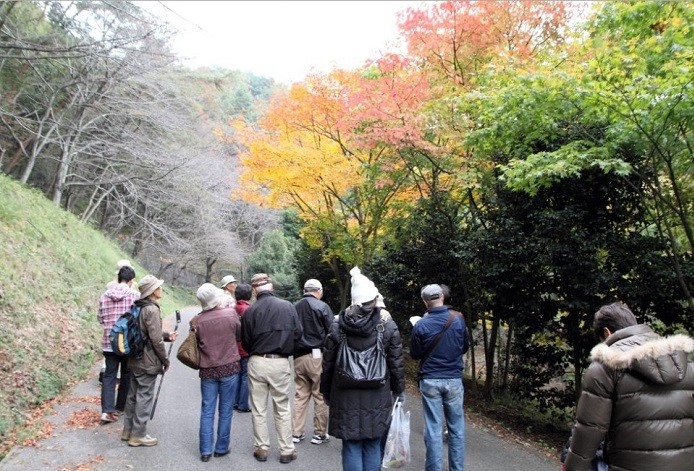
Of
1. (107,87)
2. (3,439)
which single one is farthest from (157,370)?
(107,87)

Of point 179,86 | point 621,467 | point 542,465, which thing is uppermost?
point 179,86

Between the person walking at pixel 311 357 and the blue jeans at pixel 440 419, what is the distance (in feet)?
4.30

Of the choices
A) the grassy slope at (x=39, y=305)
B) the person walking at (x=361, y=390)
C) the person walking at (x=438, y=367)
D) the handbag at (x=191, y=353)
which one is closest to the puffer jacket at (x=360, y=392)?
the person walking at (x=361, y=390)

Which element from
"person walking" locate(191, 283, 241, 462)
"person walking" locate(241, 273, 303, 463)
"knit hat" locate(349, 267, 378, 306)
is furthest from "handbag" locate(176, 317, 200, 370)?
"knit hat" locate(349, 267, 378, 306)

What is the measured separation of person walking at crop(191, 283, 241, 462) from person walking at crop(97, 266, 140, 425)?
131cm

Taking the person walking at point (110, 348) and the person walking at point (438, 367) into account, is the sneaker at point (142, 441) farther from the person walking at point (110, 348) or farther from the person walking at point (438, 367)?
the person walking at point (438, 367)

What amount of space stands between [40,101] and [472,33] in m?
13.5

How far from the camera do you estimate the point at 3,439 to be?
500 cm

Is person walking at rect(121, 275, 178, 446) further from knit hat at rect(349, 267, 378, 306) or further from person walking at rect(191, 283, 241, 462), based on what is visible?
knit hat at rect(349, 267, 378, 306)

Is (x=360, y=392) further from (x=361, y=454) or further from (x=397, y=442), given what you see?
A: (x=397, y=442)

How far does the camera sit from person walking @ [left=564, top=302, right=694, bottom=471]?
2.49 meters

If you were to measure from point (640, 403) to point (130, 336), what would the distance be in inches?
181

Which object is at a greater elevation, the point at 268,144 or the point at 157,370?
the point at 268,144

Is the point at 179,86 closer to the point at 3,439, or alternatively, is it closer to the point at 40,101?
the point at 40,101
